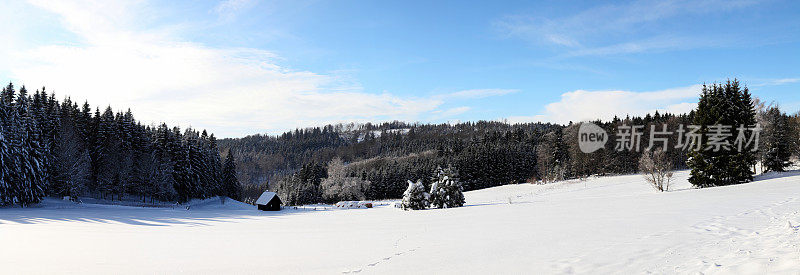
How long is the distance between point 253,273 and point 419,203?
2910 cm

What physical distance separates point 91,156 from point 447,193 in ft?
182

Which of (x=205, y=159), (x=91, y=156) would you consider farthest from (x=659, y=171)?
(x=91, y=156)

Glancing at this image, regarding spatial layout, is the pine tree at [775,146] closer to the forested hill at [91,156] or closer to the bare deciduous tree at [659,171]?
the bare deciduous tree at [659,171]

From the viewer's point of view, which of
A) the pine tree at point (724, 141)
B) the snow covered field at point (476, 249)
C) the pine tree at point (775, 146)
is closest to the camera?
the snow covered field at point (476, 249)

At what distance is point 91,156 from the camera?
57500 mm

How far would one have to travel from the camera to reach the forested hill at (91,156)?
38.2 meters

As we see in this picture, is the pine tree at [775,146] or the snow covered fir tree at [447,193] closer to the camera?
the snow covered fir tree at [447,193]

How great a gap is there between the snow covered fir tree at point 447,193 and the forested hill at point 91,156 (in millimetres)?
40558

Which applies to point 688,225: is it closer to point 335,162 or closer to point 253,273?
point 253,273

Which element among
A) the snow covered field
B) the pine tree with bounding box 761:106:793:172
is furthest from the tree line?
the snow covered field

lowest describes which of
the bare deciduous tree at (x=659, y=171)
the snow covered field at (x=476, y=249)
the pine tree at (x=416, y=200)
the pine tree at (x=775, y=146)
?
the pine tree at (x=416, y=200)

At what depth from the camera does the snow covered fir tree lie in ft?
122

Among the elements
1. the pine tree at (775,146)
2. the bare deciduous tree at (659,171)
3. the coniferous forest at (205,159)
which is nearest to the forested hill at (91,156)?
the coniferous forest at (205,159)

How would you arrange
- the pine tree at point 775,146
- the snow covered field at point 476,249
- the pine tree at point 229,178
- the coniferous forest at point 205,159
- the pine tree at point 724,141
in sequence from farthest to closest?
the pine tree at point 229,178
the pine tree at point 775,146
the coniferous forest at point 205,159
the pine tree at point 724,141
the snow covered field at point 476,249
